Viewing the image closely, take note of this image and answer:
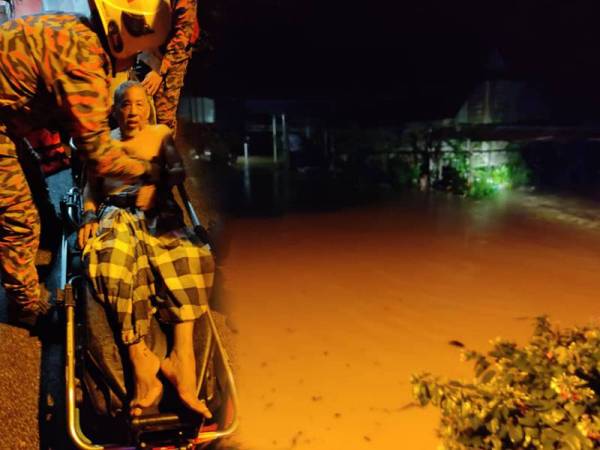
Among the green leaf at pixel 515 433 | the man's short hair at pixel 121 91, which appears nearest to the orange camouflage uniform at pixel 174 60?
the man's short hair at pixel 121 91

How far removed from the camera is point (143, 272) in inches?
124

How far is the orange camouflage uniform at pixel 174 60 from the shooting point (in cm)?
450

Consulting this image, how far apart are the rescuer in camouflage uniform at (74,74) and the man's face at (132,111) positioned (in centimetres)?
11

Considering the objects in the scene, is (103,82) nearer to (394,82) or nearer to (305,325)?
(305,325)

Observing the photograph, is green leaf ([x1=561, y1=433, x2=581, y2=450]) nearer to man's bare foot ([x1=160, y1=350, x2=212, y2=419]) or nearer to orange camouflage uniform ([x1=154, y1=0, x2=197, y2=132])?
man's bare foot ([x1=160, y1=350, x2=212, y2=419])

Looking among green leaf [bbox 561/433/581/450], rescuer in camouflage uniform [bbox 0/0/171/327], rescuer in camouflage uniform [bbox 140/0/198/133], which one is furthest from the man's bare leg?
rescuer in camouflage uniform [bbox 140/0/198/133]

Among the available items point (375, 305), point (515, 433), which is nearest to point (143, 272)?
point (515, 433)

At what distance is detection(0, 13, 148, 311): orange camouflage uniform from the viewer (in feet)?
9.81

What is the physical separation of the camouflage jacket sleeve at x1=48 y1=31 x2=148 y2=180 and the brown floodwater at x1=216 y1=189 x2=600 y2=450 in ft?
6.98

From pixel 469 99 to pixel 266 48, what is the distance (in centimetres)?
712

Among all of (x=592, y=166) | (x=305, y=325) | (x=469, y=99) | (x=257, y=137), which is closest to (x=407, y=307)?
(x=305, y=325)

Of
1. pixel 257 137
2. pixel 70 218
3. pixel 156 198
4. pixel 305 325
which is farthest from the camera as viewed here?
pixel 257 137

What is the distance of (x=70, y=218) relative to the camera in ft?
12.4

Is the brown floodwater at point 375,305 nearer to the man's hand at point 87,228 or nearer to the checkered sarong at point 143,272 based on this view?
the checkered sarong at point 143,272
